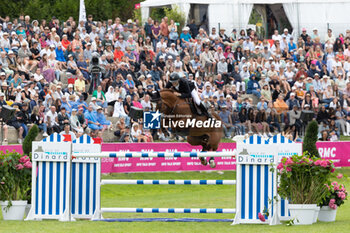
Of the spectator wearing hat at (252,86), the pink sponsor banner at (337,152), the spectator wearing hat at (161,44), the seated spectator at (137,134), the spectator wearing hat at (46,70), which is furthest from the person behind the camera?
the spectator wearing hat at (161,44)

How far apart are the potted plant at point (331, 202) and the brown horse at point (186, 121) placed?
318cm

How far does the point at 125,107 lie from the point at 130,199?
252 inches

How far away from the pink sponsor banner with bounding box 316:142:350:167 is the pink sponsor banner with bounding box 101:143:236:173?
2.85 metres

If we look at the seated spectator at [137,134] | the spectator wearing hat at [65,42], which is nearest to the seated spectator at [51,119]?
the seated spectator at [137,134]

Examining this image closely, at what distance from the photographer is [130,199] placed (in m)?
17.6

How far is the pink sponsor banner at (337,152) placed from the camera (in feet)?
74.5

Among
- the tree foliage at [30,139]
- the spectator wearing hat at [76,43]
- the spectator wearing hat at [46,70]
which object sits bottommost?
the tree foliage at [30,139]

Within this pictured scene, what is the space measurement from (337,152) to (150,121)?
579 cm

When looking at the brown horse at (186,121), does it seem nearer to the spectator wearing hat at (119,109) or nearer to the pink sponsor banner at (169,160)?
the pink sponsor banner at (169,160)

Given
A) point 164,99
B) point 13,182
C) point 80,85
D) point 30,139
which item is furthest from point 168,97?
point 80,85

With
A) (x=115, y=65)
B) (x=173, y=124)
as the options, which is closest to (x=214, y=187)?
(x=115, y=65)

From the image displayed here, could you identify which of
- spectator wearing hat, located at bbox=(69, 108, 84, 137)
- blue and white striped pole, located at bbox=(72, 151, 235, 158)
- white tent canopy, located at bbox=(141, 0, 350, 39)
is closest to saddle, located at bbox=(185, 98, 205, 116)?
blue and white striped pole, located at bbox=(72, 151, 235, 158)

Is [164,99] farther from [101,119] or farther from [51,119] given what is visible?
[101,119]

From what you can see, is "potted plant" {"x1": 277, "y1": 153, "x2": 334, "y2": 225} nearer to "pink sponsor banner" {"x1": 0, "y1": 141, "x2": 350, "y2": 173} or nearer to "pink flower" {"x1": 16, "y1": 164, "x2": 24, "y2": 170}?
"pink flower" {"x1": 16, "y1": 164, "x2": 24, "y2": 170}
